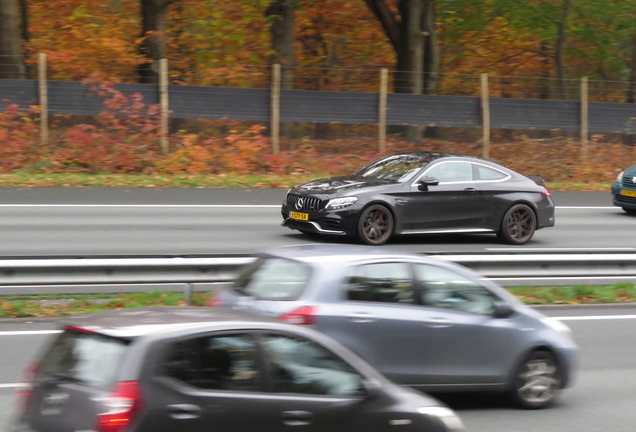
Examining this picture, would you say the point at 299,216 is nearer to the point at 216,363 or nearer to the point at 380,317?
the point at 380,317

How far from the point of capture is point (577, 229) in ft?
57.1

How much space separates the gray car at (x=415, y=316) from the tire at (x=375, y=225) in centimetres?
658

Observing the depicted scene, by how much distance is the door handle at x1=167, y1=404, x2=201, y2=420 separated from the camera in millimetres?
4250

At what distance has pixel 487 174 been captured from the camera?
50.6 feet

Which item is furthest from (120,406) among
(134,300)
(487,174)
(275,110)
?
(275,110)

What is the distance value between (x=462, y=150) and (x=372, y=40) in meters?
10.1

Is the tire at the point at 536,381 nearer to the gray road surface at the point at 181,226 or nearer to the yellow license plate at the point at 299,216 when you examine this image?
the gray road surface at the point at 181,226

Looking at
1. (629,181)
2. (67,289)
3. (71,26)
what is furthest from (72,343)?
(71,26)

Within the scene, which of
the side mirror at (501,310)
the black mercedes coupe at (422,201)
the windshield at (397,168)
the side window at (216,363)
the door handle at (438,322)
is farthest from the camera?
the windshield at (397,168)

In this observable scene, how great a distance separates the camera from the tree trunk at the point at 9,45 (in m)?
25.4

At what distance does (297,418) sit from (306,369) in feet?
0.88

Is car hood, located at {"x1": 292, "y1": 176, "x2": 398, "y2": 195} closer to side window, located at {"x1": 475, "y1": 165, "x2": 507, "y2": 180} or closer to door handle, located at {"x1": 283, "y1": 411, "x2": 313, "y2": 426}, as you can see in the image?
side window, located at {"x1": 475, "y1": 165, "x2": 507, "y2": 180}

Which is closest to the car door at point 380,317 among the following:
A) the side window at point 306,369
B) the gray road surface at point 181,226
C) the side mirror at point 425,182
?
the side window at point 306,369

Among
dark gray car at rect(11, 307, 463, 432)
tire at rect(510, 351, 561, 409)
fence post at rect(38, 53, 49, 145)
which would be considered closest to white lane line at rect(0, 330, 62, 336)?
dark gray car at rect(11, 307, 463, 432)
